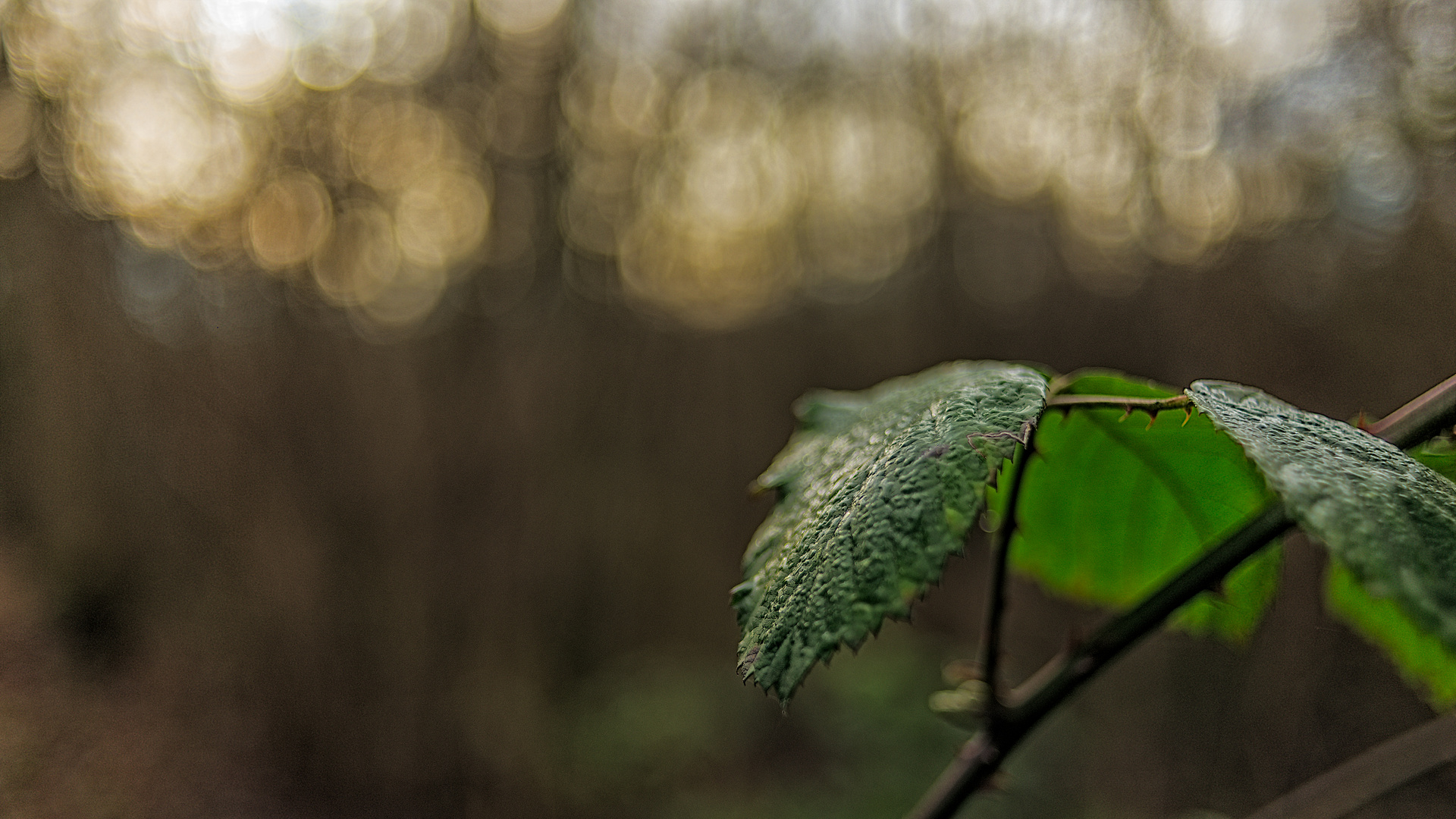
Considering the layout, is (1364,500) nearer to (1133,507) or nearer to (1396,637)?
(1133,507)

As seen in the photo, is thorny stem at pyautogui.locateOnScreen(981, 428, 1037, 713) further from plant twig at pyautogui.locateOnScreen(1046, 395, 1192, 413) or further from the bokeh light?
the bokeh light

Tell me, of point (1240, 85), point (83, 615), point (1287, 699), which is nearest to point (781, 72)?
point (1240, 85)

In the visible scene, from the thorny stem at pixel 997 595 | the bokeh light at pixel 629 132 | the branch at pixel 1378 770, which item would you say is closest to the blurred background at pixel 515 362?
the bokeh light at pixel 629 132

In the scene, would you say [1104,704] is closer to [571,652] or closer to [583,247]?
[571,652]

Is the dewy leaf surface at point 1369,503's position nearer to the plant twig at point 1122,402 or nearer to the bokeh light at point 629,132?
the plant twig at point 1122,402

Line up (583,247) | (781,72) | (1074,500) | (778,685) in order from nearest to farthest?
(778,685) < (1074,500) < (583,247) < (781,72)

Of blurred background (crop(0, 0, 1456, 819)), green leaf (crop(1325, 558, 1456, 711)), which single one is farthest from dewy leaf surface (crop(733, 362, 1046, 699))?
blurred background (crop(0, 0, 1456, 819))
